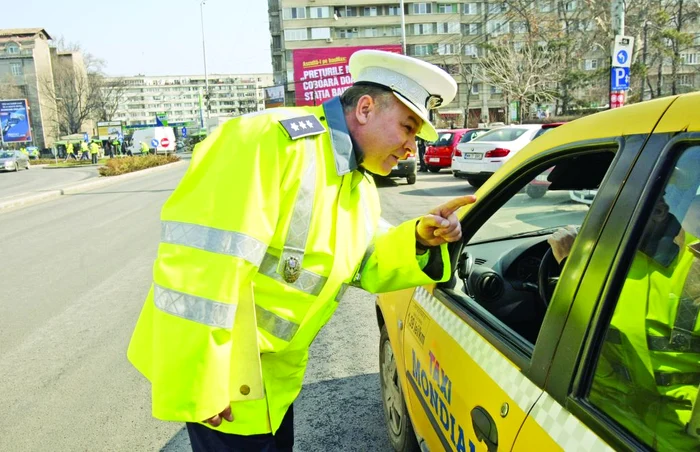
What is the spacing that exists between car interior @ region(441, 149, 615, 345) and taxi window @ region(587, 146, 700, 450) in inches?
20.0

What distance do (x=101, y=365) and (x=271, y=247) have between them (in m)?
3.32

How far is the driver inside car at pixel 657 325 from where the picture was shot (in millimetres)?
1223

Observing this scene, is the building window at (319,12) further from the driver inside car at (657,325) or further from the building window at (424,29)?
the driver inside car at (657,325)

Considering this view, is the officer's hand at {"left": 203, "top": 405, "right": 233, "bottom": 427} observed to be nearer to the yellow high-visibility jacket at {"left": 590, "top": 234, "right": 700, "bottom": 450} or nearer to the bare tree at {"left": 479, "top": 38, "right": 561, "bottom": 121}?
the yellow high-visibility jacket at {"left": 590, "top": 234, "right": 700, "bottom": 450}

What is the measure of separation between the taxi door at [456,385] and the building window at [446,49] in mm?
70755

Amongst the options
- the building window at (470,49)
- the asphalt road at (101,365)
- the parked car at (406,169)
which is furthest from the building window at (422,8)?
the asphalt road at (101,365)

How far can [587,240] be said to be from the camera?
54.2 inches

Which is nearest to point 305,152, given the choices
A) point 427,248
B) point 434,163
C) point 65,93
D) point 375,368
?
point 427,248

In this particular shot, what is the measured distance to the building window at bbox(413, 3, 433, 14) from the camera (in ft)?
231

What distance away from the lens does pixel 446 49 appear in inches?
2749

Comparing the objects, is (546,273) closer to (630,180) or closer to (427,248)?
(427,248)

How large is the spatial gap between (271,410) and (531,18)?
50.4 meters

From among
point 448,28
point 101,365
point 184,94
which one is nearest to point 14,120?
point 448,28

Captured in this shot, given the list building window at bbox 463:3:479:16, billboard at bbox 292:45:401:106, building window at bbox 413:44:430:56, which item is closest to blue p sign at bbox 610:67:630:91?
billboard at bbox 292:45:401:106
